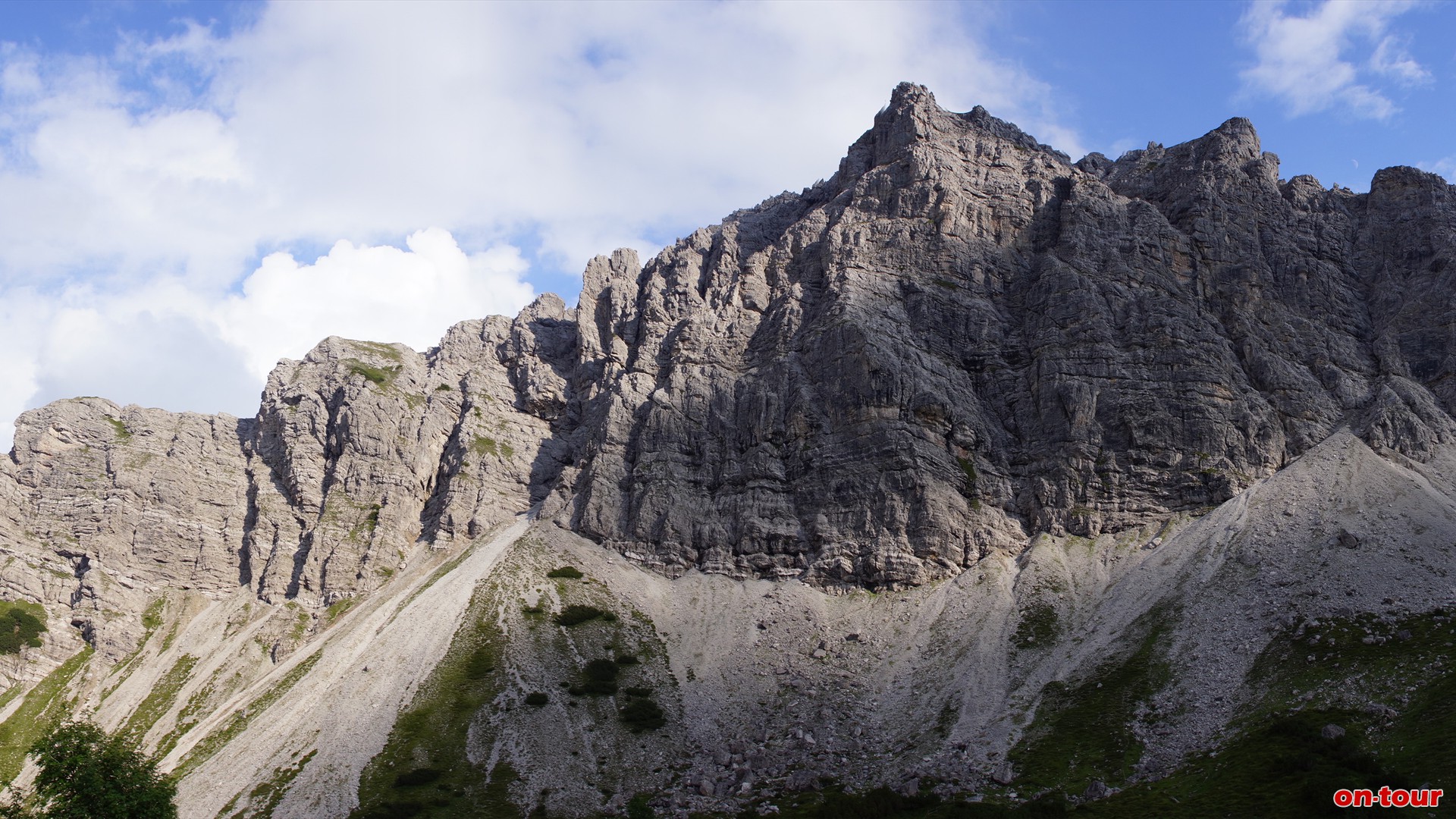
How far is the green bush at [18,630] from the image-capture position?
453 feet

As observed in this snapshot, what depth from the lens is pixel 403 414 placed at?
17588 cm

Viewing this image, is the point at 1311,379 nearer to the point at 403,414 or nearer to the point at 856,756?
the point at 856,756

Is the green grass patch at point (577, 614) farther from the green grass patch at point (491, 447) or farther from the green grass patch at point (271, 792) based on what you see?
the green grass patch at point (491, 447)

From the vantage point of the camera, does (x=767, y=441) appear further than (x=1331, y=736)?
Yes

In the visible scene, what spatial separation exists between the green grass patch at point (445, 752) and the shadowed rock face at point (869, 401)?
31.7 metres

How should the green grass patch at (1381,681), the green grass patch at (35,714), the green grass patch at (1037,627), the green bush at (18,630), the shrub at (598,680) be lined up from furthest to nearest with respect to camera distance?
1. the green bush at (18,630)
2. the green grass patch at (35,714)
3. the shrub at (598,680)
4. the green grass patch at (1037,627)
5. the green grass patch at (1381,681)

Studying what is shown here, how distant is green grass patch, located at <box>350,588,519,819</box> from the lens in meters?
91.6

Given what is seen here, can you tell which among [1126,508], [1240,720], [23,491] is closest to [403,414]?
[23,491]

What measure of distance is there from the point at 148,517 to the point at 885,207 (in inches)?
5530

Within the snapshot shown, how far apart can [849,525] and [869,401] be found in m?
20.1

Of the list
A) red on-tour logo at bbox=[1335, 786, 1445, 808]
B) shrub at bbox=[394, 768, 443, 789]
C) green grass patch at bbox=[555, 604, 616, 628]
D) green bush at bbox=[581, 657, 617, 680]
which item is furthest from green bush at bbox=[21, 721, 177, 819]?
red on-tour logo at bbox=[1335, 786, 1445, 808]

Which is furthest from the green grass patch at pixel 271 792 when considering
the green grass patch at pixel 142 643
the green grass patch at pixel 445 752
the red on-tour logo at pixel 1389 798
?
the red on-tour logo at pixel 1389 798

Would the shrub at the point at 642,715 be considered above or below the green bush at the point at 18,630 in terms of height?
below

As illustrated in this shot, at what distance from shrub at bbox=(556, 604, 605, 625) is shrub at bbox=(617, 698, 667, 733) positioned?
59.6 feet
